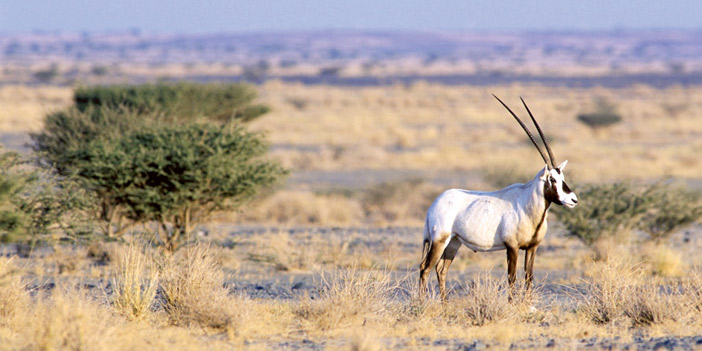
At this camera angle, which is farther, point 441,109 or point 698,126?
point 441,109

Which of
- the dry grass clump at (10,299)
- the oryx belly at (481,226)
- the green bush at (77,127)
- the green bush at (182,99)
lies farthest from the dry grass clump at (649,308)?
the green bush at (182,99)

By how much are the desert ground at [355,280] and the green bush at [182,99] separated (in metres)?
2.26

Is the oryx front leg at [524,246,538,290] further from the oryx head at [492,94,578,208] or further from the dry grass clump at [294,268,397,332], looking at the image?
the dry grass clump at [294,268,397,332]

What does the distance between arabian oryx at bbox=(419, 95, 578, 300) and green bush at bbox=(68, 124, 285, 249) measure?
5052mm

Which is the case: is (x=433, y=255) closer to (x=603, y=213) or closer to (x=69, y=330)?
(x=69, y=330)

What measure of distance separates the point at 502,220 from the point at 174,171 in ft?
19.2

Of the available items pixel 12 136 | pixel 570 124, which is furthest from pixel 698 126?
pixel 12 136

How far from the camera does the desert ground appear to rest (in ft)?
26.9

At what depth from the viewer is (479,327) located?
28.7ft

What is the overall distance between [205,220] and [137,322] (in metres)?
5.80

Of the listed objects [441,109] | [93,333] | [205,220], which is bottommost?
[441,109]

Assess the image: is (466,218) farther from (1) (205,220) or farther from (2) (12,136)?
(2) (12,136)

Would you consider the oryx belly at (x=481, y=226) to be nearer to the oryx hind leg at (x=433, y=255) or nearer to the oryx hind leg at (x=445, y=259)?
the oryx hind leg at (x=433, y=255)

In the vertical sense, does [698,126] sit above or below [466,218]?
below
